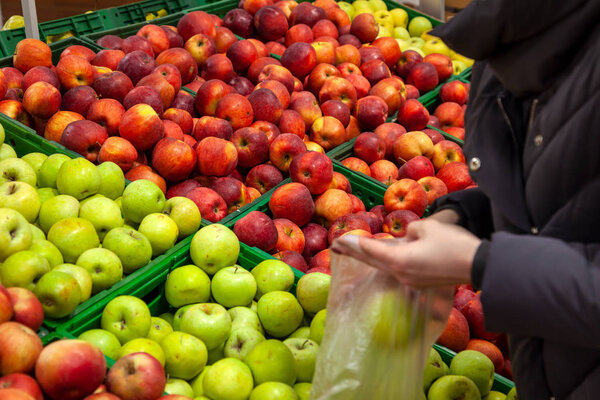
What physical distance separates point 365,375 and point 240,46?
2.77 m

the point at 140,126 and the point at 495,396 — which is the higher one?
the point at 140,126

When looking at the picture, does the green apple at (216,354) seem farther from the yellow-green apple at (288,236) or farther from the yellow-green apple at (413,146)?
the yellow-green apple at (413,146)

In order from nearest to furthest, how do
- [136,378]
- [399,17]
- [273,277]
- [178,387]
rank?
[136,378] < [178,387] < [273,277] < [399,17]

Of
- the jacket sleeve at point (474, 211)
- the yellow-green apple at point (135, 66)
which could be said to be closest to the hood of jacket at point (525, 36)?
the jacket sleeve at point (474, 211)

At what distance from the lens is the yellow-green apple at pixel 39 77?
3.04 metres

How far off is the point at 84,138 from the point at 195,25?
1455mm

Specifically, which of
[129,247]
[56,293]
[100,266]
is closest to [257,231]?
[129,247]

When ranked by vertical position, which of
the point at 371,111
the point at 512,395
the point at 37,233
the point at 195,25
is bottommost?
the point at 512,395

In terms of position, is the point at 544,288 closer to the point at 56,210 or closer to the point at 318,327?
the point at 318,327

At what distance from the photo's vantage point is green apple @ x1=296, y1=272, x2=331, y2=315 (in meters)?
2.24

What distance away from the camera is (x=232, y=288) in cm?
228

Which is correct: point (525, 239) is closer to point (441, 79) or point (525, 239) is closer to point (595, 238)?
point (595, 238)

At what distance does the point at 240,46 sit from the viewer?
3783 mm

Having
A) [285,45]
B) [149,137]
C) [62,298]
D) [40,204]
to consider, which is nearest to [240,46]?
[285,45]
